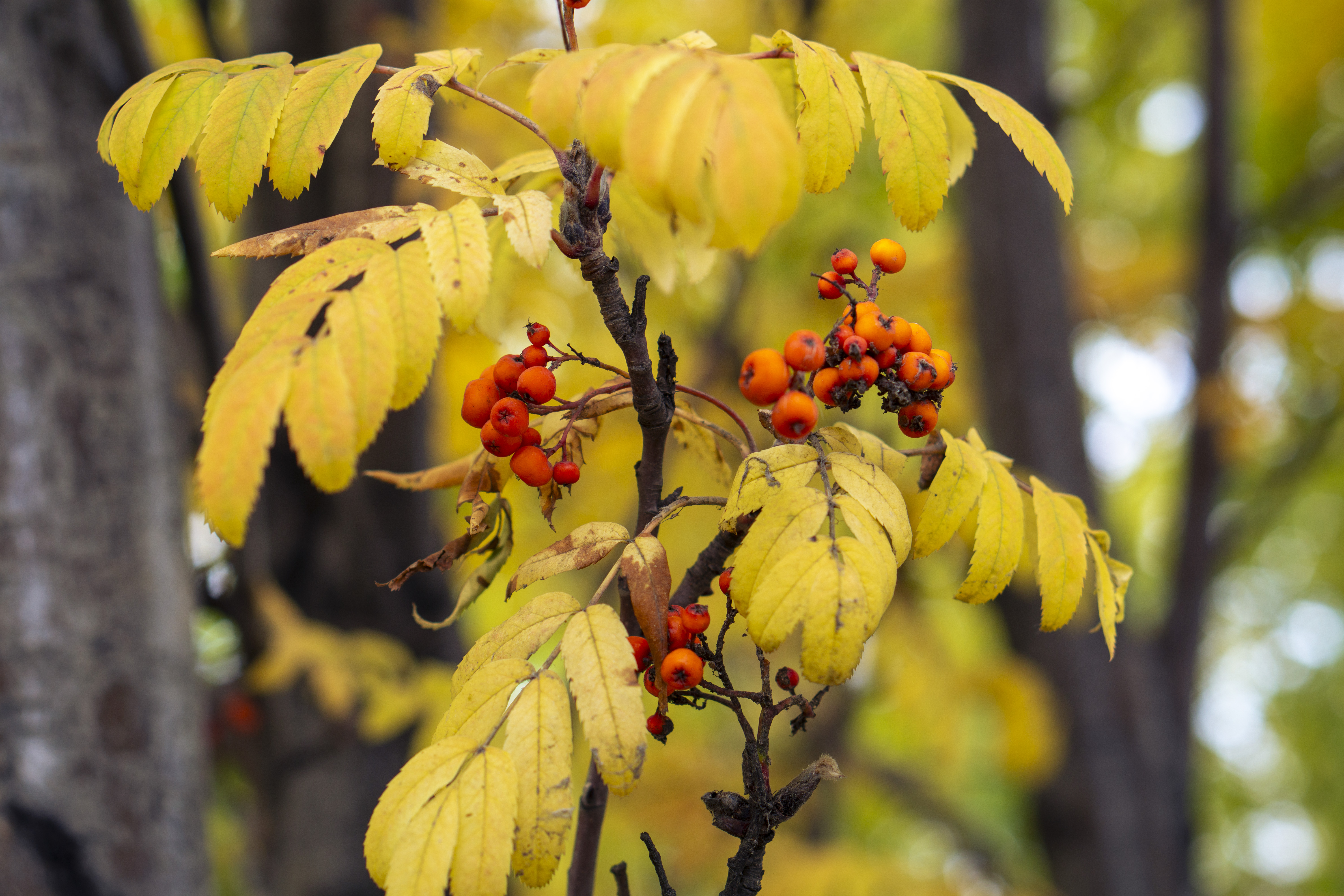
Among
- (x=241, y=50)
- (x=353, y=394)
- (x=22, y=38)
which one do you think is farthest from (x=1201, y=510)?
(x=241, y=50)

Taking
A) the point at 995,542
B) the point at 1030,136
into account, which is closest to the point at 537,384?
the point at 995,542

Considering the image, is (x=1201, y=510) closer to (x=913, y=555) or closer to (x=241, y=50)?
(x=913, y=555)

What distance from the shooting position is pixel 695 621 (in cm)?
100

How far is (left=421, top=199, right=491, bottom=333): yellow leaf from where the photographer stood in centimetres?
80

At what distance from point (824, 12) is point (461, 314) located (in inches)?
174

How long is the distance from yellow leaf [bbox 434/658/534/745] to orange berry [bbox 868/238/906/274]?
72 cm

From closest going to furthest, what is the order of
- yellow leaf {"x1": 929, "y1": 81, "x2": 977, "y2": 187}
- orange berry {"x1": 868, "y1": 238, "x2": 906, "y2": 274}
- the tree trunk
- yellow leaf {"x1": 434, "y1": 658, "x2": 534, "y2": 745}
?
yellow leaf {"x1": 434, "y1": 658, "x2": 534, "y2": 745} → orange berry {"x1": 868, "y1": 238, "x2": 906, "y2": 274} → yellow leaf {"x1": 929, "y1": 81, "x2": 977, "y2": 187} → the tree trunk

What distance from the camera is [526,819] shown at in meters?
0.84

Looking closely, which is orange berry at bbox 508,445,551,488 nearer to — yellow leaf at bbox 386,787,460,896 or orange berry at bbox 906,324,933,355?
yellow leaf at bbox 386,787,460,896

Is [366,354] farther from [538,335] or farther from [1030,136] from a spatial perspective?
[1030,136]

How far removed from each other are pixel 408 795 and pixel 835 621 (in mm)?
487

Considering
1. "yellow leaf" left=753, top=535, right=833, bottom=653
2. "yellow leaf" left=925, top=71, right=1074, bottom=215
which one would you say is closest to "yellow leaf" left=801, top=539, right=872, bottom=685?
"yellow leaf" left=753, top=535, right=833, bottom=653

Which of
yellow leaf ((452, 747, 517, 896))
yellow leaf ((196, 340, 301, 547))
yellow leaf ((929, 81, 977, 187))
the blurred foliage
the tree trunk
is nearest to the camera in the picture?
yellow leaf ((196, 340, 301, 547))

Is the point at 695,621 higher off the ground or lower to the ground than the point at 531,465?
lower
